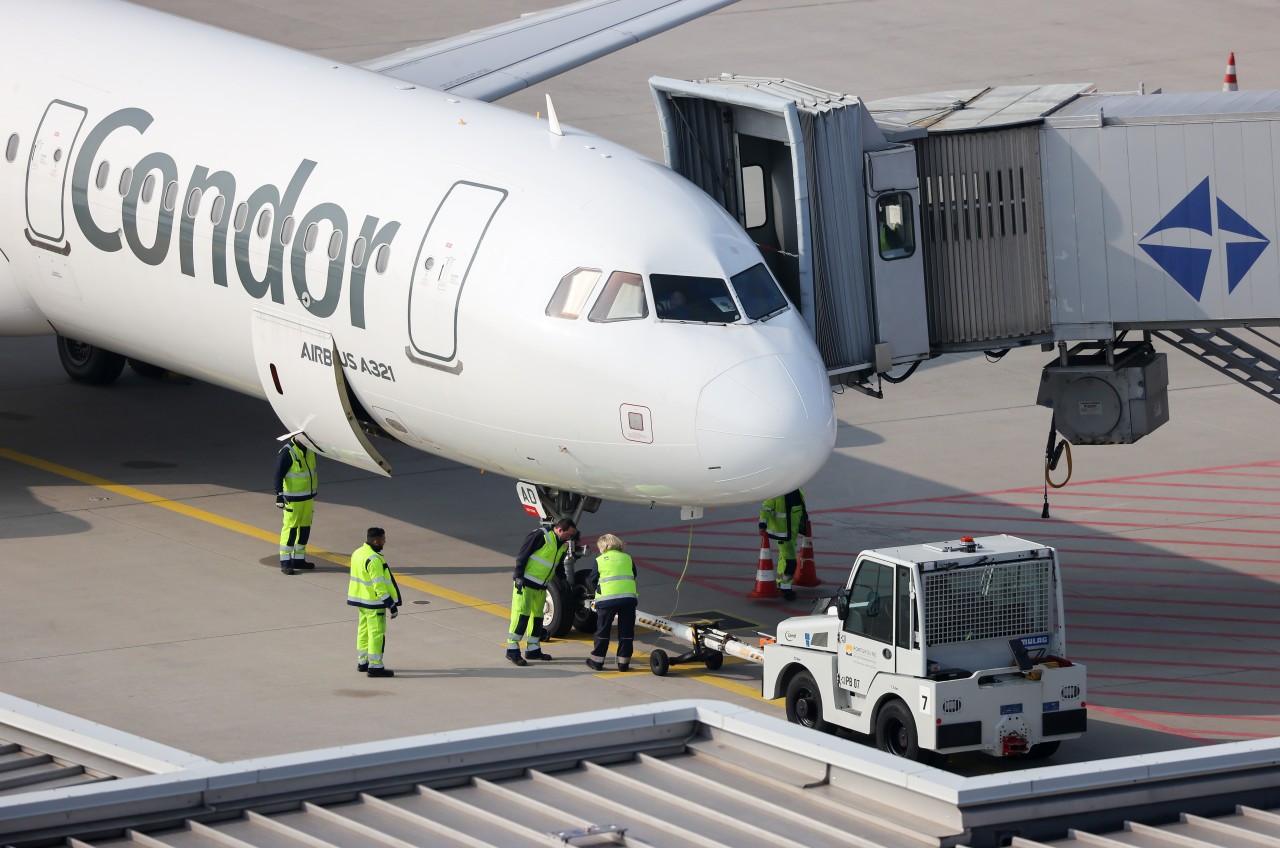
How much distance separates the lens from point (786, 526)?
25016mm

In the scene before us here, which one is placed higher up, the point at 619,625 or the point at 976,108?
the point at 976,108

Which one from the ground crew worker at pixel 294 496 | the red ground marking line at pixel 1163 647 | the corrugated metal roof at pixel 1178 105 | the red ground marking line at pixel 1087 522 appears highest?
the corrugated metal roof at pixel 1178 105

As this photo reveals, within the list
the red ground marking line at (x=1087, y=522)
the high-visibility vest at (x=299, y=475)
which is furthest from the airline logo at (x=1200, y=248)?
the high-visibility vest at (x=299, y=475)

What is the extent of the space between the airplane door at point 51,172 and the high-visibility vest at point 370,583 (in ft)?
23.6

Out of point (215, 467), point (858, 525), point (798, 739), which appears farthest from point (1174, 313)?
point (215, 467)

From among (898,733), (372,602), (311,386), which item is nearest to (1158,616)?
(898,733)

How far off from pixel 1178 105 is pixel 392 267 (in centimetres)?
905

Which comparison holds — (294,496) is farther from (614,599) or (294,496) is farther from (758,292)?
(758,292)

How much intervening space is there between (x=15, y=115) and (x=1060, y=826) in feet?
63.6

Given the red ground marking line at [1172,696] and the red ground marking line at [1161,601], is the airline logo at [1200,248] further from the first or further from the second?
the red ground marking line at [1172,696]

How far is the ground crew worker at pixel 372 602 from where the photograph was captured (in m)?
22.0

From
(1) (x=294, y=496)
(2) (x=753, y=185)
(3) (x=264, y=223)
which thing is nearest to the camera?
(3) (x=264, y=223)

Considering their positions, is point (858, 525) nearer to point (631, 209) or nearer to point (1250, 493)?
point (1250, 493)

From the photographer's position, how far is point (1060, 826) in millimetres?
12781
